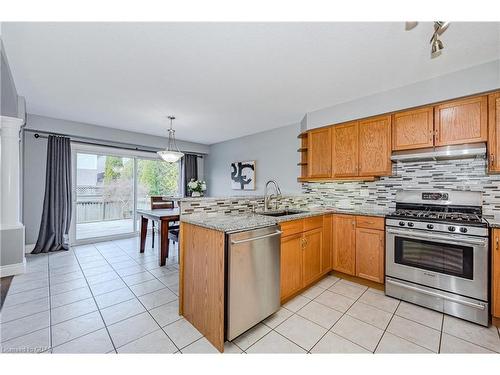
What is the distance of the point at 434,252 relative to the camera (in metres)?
2.14

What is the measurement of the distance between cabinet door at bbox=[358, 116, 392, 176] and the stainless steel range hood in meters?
0.12

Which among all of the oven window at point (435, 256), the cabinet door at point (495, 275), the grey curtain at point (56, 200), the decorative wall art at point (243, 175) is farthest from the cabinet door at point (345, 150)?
the grey curtain at point (56, 200)

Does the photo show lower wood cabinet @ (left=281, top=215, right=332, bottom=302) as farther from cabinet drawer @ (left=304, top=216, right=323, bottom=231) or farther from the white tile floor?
the white tile floor

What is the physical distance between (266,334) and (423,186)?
247cm

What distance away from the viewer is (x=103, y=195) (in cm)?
480

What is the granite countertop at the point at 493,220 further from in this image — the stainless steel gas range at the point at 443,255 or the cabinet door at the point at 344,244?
the cabinet door at the point at 344,244

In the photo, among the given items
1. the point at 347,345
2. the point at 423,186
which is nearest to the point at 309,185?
the point at 423,186

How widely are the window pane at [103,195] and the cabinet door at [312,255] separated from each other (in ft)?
14.3

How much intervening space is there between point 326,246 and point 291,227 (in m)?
0.90

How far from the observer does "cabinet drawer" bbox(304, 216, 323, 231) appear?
7.95 ft

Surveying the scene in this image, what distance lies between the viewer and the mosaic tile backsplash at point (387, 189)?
2.22m

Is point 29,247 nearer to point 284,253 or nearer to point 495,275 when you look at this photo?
point 284,253

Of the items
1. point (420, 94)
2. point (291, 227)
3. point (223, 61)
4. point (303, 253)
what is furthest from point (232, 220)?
point (420, 94)
